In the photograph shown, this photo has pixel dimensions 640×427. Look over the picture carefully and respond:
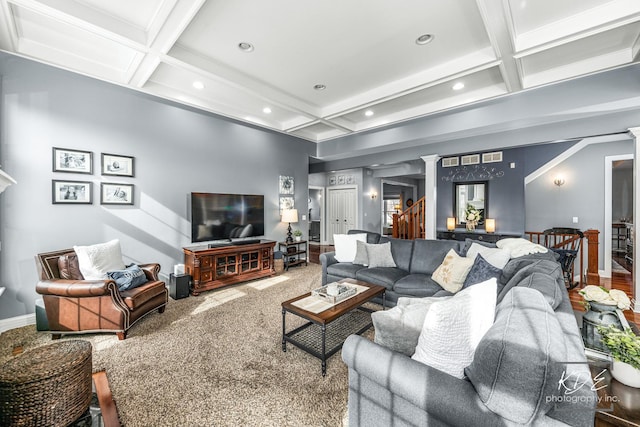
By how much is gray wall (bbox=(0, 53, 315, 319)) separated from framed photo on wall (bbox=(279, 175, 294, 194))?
25.3 inches

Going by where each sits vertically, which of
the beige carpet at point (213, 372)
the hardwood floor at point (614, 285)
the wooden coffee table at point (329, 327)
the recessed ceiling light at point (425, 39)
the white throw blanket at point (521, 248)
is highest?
the recessed ceiling light at point (425, 39)

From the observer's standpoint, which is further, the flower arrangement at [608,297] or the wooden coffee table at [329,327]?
the wooden coffee table at [329,327]

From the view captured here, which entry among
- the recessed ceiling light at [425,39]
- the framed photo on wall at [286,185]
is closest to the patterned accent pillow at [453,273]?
the recessed ceiling light at [425,39]

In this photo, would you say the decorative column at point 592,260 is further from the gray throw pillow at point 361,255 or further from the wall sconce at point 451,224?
the gray throw pillow at point 361,255

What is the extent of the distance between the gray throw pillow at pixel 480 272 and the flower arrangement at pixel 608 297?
775mm

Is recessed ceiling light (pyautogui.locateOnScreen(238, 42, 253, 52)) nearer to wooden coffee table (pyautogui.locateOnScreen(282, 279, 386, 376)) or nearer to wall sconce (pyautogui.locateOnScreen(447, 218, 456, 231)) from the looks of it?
wooden coffee table (pyautogui.locateOnScreen(282, 279, 386, 376))

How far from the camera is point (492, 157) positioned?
581cm

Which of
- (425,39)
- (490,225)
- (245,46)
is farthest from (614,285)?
(245,46)

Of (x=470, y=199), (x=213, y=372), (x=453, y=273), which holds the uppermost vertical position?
(x=470, y=199)

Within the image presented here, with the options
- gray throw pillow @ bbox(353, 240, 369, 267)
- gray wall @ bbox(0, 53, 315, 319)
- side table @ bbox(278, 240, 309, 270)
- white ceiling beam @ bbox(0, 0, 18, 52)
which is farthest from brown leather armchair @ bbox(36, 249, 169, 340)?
side table @ bbox(278, 240, 309, 270)

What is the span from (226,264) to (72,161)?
2.33m

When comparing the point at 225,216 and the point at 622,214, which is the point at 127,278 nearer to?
the point at 225,216

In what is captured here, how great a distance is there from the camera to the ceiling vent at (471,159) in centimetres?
598

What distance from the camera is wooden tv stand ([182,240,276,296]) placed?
3.91m
